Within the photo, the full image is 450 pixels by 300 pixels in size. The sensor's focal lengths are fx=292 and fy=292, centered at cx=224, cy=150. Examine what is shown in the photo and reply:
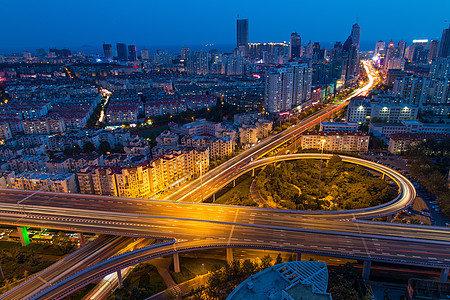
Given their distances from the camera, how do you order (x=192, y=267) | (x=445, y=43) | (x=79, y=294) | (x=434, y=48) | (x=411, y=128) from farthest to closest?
(x=434, y=48) → (x=445, y=43) → (x=411, y=128) → (x=192, y=267) → (x=79, y=294)

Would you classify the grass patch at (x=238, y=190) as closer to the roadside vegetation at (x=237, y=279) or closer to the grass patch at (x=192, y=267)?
the grass patch at (x=192, y=267)

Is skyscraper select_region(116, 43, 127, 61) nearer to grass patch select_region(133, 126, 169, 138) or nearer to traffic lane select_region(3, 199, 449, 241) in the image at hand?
grass patch select_region(133, 126, 169, 138)

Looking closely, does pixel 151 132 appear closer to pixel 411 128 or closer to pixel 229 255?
pixel 229 255

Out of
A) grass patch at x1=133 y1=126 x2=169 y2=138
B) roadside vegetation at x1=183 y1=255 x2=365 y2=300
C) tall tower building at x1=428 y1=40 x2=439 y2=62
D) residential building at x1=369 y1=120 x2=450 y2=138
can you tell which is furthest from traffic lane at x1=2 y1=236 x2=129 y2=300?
tall tower building at x1=428 y1=40 x2=439 y2=62

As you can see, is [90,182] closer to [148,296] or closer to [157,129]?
[148,296]

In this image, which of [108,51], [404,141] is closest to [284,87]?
[404,141]
